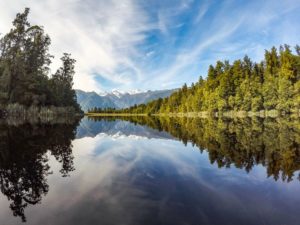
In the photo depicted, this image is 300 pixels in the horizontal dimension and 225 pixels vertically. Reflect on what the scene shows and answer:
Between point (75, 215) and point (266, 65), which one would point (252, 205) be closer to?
point (75, 215)

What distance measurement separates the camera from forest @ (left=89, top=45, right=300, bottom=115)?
67.2 m

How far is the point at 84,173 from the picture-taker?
991cm

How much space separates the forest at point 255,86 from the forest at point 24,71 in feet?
146

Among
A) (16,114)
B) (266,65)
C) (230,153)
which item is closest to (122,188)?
(230,153)

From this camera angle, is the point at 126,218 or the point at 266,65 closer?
the point at 126,218

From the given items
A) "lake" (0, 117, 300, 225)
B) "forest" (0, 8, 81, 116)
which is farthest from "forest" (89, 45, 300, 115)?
"lake" (0, 117, 300, 225)

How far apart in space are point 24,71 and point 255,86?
56.8 metres

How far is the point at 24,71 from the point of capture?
55.6 m

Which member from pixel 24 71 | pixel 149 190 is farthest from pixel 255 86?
pixel 149 190

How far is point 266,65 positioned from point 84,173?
84.2m

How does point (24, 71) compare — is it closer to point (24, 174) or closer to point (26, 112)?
point (26, 112)

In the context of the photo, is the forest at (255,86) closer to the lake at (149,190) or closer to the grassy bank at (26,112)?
the grassy bank at (26,112)

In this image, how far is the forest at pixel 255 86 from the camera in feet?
220

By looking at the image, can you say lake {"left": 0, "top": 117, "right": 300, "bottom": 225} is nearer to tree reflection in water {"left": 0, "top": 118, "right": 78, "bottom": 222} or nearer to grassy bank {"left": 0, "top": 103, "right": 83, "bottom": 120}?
tree reflection in water {"left": 0, "top": 118, "right": 78, "bottom": 222}
